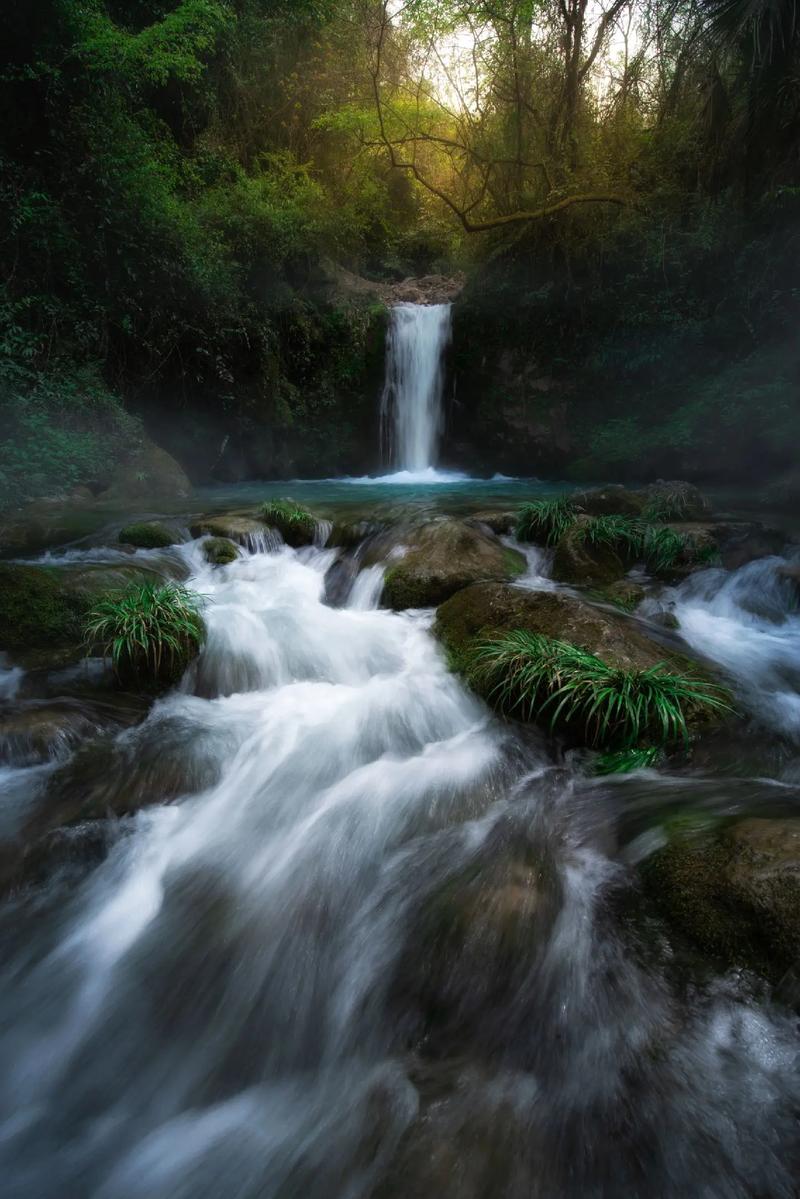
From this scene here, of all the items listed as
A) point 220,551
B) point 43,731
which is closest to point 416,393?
point 220,551

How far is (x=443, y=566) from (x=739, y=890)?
456 cm

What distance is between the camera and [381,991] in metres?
2.63

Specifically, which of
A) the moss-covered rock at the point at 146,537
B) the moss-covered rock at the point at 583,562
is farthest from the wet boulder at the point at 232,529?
the moss-covered rock at the point at 583,562

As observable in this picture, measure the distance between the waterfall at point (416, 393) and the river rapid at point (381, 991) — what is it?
39.8 ft

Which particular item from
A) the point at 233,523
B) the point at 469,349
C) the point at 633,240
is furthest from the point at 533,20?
the point at 233,523

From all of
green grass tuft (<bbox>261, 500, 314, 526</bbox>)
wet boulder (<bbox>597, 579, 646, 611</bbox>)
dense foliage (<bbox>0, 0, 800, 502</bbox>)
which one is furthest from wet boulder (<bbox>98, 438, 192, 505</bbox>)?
wet boulder (<bbox>597, 579, 646, 611</bbox>)

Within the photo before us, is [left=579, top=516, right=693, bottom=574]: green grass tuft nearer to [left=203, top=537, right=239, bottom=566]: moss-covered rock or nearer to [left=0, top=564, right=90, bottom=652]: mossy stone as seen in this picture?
[left=203, top=537, right=239, bottom=566]: moss-covered rock

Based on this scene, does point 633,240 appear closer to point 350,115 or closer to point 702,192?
point 702,192

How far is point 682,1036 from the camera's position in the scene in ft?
6.84

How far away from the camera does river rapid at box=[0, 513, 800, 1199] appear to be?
6.22ft

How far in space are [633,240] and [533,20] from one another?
519cm

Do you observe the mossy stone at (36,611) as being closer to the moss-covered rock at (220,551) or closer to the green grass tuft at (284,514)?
the moss-covered rock at (220,551)

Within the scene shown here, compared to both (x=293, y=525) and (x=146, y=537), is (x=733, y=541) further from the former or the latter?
(x=146, y=537)

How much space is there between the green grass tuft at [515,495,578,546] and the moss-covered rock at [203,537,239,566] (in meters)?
3.75
